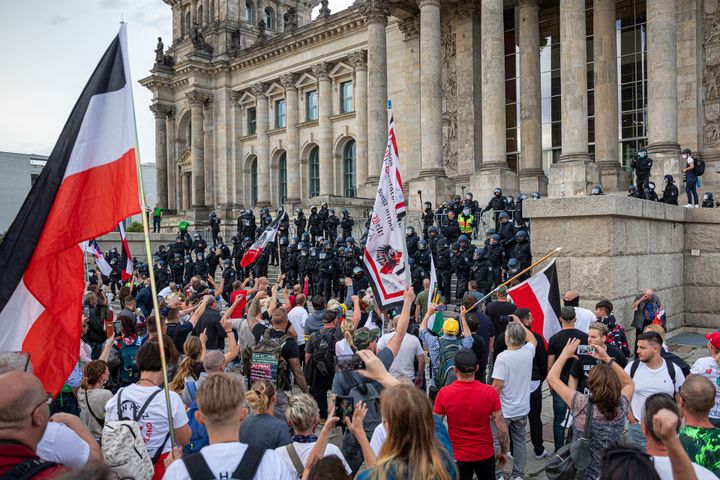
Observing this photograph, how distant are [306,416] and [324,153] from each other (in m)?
32.2

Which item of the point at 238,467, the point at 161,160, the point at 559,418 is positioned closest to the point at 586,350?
the point at 559,418

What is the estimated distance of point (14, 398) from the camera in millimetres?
2377

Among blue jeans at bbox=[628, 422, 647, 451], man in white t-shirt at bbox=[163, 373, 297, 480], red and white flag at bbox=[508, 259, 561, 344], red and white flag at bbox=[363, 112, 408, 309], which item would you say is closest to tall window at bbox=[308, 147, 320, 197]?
red and white flag at bbox=[363, 112, 408, 309]

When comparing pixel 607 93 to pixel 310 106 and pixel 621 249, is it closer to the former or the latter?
pixel 621 249

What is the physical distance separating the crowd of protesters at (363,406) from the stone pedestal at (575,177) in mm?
12326

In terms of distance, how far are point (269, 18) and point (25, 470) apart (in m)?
48.8

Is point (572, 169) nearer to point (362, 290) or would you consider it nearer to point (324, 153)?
point (362, 290)

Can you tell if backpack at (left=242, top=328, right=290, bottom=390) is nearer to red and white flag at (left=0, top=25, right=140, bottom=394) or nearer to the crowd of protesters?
the crowd of protesters

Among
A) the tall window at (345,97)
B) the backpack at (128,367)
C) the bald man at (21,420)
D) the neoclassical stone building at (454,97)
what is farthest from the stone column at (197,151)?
the bald man at (21,420)

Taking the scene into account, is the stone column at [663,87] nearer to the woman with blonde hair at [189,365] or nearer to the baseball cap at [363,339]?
the baseball cap at [363,339]

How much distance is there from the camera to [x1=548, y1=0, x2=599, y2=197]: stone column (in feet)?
→ 62.8

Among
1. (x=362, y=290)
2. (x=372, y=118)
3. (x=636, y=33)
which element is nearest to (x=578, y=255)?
(x=362, y=290)

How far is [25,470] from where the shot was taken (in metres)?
2.18

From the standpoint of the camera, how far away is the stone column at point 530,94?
22641 mm
